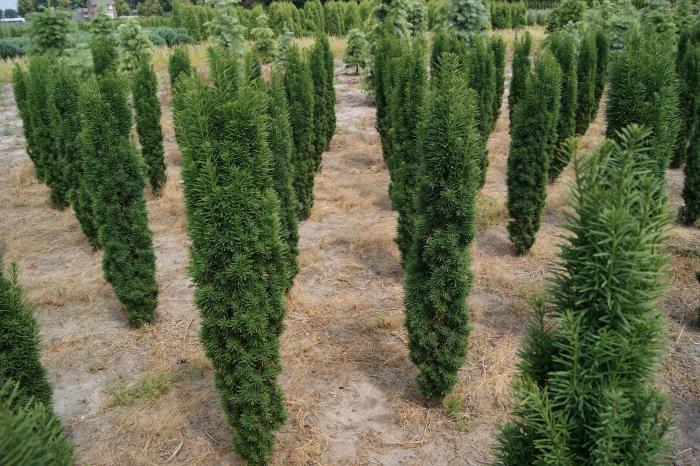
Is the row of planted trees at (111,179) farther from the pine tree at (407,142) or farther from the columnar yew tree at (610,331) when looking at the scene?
the columnar yew tree at (610,331)

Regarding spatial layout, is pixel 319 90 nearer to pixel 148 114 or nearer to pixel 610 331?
pixel 148 114

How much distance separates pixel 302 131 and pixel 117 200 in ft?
12.2

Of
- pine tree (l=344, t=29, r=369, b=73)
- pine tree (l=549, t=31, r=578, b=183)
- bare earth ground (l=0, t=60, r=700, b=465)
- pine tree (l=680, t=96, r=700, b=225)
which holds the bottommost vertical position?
bare earth ground (l=0, t=60, r=700, b=465)

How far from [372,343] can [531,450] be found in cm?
365

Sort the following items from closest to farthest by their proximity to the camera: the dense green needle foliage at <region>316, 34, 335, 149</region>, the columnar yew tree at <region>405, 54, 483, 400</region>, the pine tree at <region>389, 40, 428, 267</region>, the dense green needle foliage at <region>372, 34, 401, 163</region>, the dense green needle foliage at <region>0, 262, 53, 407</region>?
1. the dense green needle foliage at <region>0, 262, 53, 407</region>
2. the columnar yew tree at <region>405, 54, 483, 400</region>
3. the pine tree at <region>389, 40, 428, 267</region>
4. the dense green needle foliage at <region>372, 34, 401, 163</region>
5. the dense green needle foliage at <region>316, 34, 335, 149</region>

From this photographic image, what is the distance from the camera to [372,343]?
5.87m

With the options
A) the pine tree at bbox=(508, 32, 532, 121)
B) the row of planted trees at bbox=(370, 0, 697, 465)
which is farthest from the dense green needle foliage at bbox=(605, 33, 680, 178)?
the pine tree at bbox=(508, 32, 532, 121)

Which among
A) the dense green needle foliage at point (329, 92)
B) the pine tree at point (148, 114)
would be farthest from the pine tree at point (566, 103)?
the pine tree at point (148, 114)

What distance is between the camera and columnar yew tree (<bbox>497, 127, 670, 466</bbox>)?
1.98 meters

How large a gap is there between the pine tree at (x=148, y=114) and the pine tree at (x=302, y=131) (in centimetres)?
236

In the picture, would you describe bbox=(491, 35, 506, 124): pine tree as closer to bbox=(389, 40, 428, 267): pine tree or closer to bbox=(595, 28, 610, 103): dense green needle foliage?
bbox=(595, 28, 610, 103): dense green needle foliage

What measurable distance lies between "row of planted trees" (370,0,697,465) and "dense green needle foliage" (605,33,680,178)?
0.02 meters

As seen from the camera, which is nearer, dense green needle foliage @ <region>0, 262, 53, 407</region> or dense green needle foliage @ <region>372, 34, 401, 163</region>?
dense green needle foliage @ <region>0, 262, 53, 407</region>

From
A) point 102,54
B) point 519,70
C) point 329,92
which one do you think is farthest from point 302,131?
point 519,70
